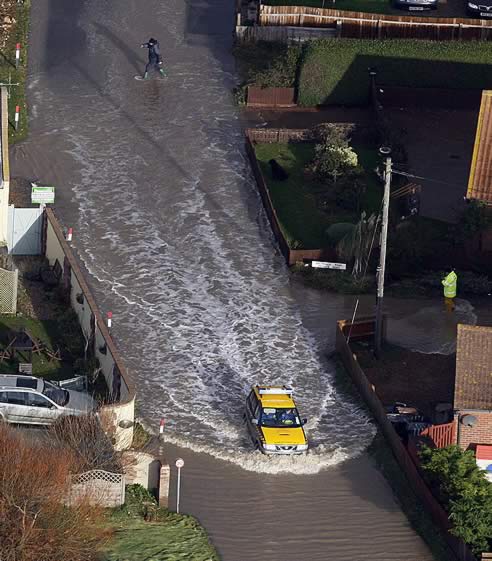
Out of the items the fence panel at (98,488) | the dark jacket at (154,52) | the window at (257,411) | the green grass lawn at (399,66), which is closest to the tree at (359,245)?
the window at (257,411)

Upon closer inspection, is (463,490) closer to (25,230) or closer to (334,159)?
(25,230)

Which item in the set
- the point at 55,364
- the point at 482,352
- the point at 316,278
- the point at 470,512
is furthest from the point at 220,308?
the point at 470,512

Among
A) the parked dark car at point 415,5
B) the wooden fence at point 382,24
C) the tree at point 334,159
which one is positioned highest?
the parked dark car at point 415,5

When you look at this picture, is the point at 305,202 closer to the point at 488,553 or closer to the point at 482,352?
the point at 482,352

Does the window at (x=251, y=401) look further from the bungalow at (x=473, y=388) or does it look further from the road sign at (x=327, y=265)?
the road sign at (x=327, y=265)

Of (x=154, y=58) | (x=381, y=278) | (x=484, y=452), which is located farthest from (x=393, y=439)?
(x=154, y=58)

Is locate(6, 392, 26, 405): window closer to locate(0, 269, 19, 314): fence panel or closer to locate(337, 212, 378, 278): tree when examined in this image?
locate(0, 269, 19, 314): fence panel
